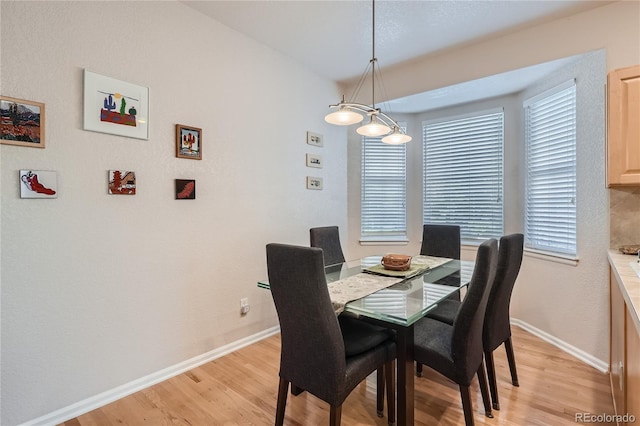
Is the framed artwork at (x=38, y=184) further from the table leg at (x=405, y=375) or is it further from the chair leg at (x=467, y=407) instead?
the chair leg at (x=467, y=407)

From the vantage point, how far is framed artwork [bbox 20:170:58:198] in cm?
173

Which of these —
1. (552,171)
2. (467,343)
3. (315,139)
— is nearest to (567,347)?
(552,171)

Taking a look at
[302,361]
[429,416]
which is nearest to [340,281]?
[302,361]

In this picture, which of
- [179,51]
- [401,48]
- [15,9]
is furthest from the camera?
[401,48]

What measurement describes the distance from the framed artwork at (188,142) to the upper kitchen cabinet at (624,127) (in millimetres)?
2965

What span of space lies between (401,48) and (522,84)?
4.20ft

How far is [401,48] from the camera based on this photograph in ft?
10.1

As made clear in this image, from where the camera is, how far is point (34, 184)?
69.1 inches

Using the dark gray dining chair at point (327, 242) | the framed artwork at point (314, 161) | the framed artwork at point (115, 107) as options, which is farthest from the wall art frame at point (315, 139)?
the framed artwork at point (115, 107)

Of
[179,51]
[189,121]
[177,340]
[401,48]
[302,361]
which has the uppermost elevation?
[401,48]

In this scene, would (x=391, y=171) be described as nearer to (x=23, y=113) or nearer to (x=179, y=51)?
(x=179, y=51)

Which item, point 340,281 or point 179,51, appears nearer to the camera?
point 340,281

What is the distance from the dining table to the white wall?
841 mm

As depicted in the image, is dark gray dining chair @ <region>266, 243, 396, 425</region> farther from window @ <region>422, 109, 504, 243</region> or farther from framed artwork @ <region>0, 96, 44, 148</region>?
window @ <region>422, 109, 504, 243</region>
